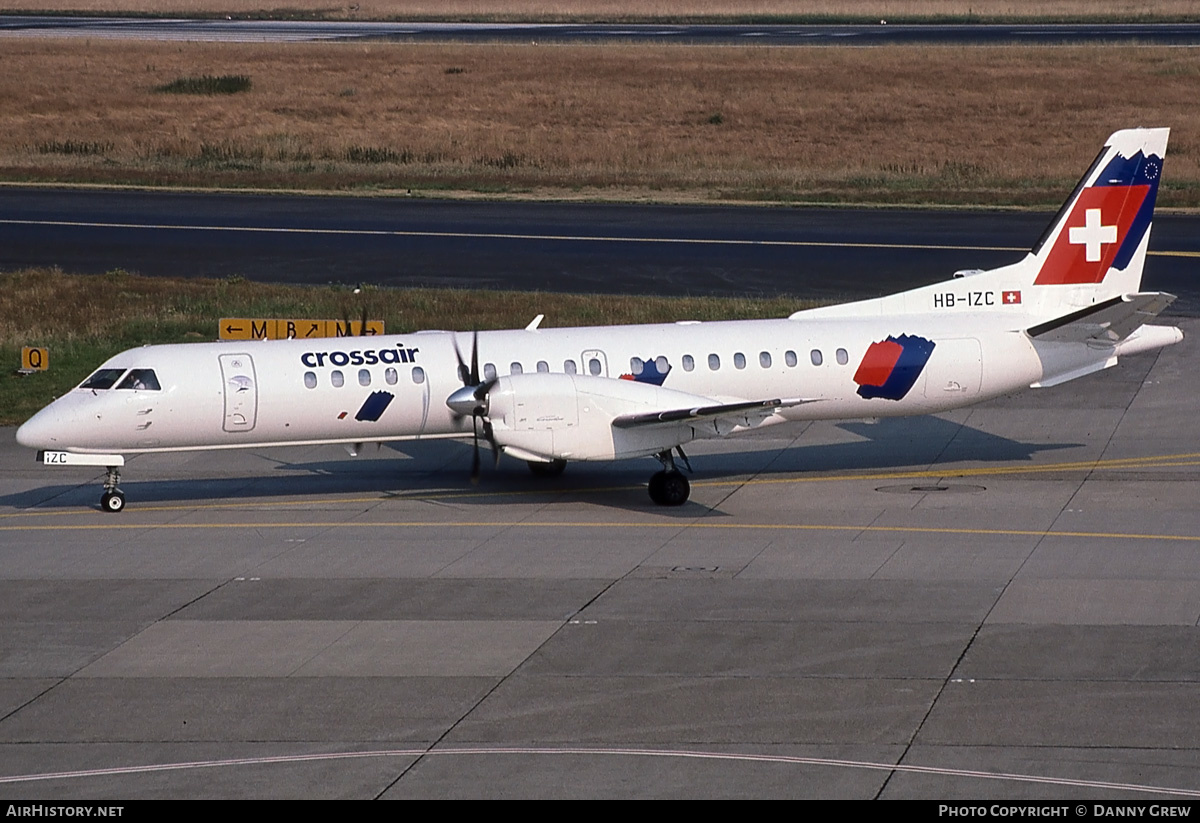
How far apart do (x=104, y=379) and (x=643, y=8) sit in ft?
389

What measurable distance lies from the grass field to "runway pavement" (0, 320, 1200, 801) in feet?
32.7

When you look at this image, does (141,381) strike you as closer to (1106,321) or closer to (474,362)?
(474,362)

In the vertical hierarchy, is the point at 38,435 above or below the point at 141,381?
below

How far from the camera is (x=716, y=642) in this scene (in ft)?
64.1

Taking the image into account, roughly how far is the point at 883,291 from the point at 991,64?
5108 centimetres

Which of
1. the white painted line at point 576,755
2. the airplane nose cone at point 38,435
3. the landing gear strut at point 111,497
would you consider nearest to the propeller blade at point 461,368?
the landing gear strut at point 111,497

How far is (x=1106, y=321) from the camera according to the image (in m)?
27.8

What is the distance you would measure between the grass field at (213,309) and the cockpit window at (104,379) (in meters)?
11.6

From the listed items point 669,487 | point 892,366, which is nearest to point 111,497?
point 669,487

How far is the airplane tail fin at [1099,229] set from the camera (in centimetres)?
2934

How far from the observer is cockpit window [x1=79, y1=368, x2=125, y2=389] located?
85.5ft

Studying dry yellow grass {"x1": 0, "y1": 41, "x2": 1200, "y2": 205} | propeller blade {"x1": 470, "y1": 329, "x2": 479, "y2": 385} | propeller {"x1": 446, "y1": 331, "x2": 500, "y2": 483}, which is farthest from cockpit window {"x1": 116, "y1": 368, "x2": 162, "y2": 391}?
→ dry yellow grass {"x1": 0, "y1": 41, "x2": 1200, "y2": 205}

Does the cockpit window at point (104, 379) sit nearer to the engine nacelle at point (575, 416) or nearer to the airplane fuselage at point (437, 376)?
the airplane fuselage at point (437, 376)

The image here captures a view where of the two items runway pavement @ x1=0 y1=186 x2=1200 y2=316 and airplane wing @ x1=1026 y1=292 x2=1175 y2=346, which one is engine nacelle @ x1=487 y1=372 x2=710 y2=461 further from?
runway pavement @ x1=0 y1=186 x2=1200 y2=316
